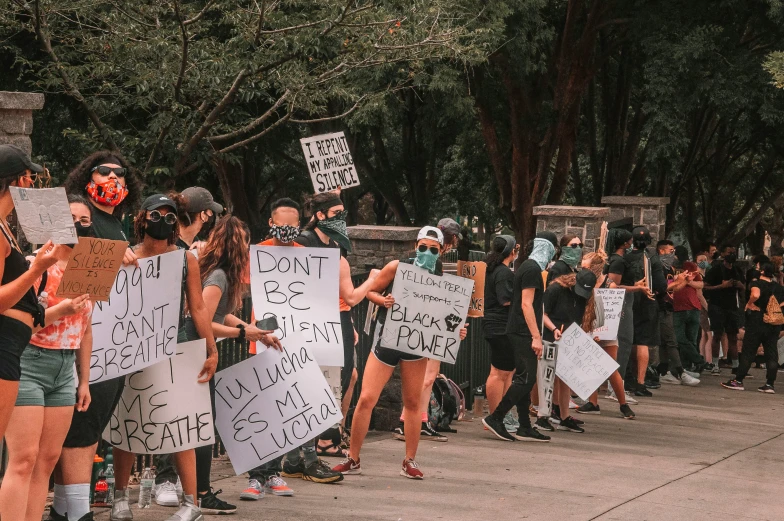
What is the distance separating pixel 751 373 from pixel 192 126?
402 inches

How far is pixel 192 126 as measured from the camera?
41.9ft

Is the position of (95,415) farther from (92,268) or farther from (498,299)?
(498,299)

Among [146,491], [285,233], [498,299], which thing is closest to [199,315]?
[146,491]

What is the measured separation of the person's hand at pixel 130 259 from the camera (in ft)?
19.3

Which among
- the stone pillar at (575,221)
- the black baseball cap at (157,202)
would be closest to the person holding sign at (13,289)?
the black baseball cap at (157,202)

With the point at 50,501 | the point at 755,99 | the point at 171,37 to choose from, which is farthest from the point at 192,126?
the point at 755,99

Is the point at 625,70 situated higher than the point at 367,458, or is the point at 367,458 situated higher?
the point at 625,70

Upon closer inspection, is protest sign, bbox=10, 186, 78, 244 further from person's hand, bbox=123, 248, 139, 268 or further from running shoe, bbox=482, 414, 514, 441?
running shoe, bbox=482, 414, 514, 441

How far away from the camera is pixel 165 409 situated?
6281mm

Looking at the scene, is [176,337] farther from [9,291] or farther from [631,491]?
[631,491]

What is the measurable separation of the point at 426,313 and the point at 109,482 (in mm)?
2575

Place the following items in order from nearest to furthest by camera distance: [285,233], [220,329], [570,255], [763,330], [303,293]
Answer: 1. [220,329]
2. [285,233]
3. [303,293]
4. [570,255]
5. [763,330]

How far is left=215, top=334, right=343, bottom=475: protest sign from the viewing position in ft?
22.8

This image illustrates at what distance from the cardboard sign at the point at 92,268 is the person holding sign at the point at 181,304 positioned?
2.33 feet
